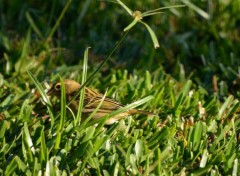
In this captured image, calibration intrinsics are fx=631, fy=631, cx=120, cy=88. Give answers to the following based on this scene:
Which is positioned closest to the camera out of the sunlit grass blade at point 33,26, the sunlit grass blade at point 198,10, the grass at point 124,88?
the grass at point 124,88

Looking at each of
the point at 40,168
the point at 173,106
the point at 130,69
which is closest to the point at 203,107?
the point at 173,106

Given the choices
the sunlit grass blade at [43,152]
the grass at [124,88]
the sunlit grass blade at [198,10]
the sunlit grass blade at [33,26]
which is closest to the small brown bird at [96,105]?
the grass at [124,88]

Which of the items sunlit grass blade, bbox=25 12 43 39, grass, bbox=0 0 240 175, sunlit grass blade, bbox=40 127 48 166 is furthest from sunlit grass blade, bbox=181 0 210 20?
sunlit grass blade, bbox=40 127 48 166

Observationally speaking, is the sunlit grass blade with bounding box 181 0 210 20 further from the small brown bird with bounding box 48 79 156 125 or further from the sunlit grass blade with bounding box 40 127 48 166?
the sunlit grass blade with bounding box 40 127 48 166

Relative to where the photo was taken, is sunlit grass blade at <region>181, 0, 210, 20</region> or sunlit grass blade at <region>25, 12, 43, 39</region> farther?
sunlit grass blade at <region>181, 0, 210, 20</region>

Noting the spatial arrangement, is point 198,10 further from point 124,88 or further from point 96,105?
point 96,105

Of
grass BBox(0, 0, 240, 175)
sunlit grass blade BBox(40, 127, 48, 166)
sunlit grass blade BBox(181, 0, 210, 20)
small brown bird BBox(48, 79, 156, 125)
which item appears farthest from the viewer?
sunlit grass blade BBox(181, 0, 210, 20)

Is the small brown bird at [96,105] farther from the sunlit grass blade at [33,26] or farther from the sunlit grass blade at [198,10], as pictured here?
the sunlit grass blade at [198,10]

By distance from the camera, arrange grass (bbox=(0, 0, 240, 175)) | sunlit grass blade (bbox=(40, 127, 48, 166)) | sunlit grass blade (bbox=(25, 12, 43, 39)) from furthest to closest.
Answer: sunlit grass blade (bbox=(25, 12, 43, 39)) → grass (bbox=(0, 0, 240, 175)) → sunlit grass blade (bbox=(40, 127, 48, 166))
